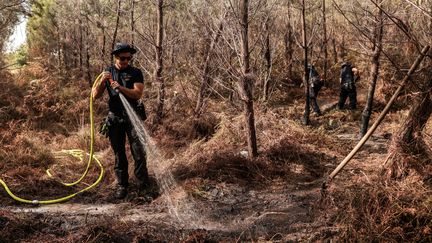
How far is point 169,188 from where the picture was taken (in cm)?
542

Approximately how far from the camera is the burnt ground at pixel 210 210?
3875 mm

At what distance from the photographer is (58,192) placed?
5.59 metres

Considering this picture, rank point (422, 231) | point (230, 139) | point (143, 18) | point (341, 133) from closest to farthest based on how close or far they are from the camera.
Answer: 1. point (422, 231)
2. point (230, 139)
3. point (341, 133)
4. point (143, 18)

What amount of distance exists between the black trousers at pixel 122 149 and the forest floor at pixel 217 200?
0.79ft

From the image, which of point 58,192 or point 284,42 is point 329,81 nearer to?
point 284,42

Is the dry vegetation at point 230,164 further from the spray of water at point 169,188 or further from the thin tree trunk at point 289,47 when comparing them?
the thin tree trunk at point 289,47

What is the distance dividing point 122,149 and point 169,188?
935mm

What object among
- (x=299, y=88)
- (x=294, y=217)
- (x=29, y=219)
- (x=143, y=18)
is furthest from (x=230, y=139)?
(x=299, y=88)

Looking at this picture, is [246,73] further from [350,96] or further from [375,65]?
[350,96]

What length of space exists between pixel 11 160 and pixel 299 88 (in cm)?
1156

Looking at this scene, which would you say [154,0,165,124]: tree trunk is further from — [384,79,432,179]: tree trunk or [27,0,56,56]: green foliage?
[27,0,56,56]: green foliage

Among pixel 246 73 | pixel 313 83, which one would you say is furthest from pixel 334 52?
pixel 246 73

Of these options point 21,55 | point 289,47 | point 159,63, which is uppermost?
point 21,55

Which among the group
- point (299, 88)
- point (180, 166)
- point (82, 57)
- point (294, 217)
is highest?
point (82, 57)
